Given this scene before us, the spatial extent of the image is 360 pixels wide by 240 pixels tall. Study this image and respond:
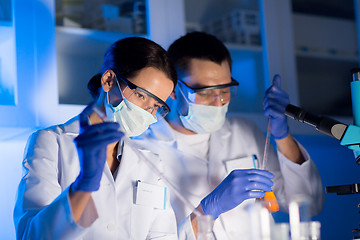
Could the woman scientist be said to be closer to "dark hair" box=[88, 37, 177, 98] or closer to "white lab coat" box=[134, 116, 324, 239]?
"dark hair" box=[88, 37, 177, 98]

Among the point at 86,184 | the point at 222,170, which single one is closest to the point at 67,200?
the point at 86,184

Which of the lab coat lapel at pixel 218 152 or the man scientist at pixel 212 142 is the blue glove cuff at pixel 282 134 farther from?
the lab coat lapel at pixel 218 152

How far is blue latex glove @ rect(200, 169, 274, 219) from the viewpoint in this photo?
1.88 m

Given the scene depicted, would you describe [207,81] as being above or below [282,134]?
above

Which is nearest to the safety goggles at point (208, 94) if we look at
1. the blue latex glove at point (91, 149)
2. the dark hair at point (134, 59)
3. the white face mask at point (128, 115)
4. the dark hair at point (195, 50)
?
the dark hair at point (195, 50)

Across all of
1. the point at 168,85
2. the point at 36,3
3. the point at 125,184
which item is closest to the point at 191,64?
the point at 168,85

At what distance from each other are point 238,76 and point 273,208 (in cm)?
120

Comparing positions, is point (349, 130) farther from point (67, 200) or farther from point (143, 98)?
point (67, 200)

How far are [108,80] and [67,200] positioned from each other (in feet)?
1.84

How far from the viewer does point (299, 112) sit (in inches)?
67.0

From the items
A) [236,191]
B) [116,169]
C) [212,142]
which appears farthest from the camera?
[212,142]

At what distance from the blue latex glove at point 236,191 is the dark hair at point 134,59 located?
1.47 feet

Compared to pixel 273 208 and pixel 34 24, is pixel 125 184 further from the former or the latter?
pixel 34 24

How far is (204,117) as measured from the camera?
214 cm
